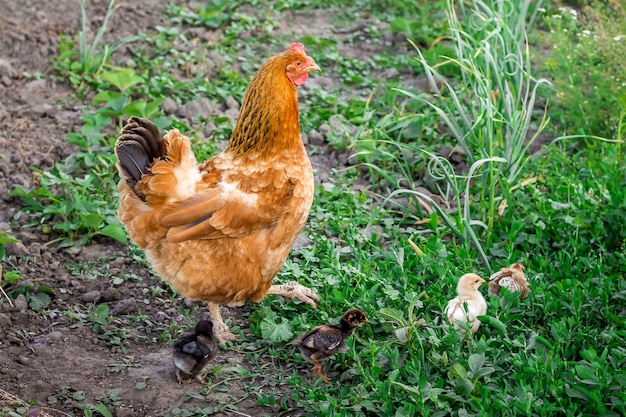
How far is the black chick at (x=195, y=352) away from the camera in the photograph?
3.76 meters

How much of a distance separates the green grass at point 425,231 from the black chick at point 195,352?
0.19m

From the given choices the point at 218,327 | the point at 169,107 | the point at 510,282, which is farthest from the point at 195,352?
the point at 169,107

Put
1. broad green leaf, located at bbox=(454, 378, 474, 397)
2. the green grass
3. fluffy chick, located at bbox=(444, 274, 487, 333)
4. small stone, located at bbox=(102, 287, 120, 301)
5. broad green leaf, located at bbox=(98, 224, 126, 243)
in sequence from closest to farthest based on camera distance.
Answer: broad green leaf, located at bbox=(454, 378, 474, 397) → the green grass → fluffy chick, located at bbox=(444, 274, 487, 333) → small stone, located at bbox=(102, 287, 120, 301) → broad green leaf, located at bbox=(98, 224, 126, 243)

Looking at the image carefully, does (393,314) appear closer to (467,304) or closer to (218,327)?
(467,304)

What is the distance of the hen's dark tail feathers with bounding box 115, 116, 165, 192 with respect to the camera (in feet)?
12.5

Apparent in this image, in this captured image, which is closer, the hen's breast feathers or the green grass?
the green grass

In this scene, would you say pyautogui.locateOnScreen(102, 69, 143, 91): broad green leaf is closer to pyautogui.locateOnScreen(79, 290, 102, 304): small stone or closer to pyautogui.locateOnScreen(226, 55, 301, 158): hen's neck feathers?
pyautogui.locateOnScreen(79, 290, 102, 304): small stone

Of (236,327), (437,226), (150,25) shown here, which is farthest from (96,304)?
(150,25)

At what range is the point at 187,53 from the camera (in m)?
7.00

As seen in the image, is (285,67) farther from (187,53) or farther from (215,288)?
(187,53)

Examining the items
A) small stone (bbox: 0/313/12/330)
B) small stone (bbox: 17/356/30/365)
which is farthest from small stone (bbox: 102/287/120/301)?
small stone (bbox: 17/356/30/365)

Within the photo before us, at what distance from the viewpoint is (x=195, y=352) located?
3.75m

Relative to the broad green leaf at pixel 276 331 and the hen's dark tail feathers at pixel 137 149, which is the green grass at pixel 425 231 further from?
Answer: the hen's dark tail feathers at pixel 137 149

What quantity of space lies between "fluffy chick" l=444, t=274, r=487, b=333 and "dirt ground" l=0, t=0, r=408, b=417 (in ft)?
2.98
